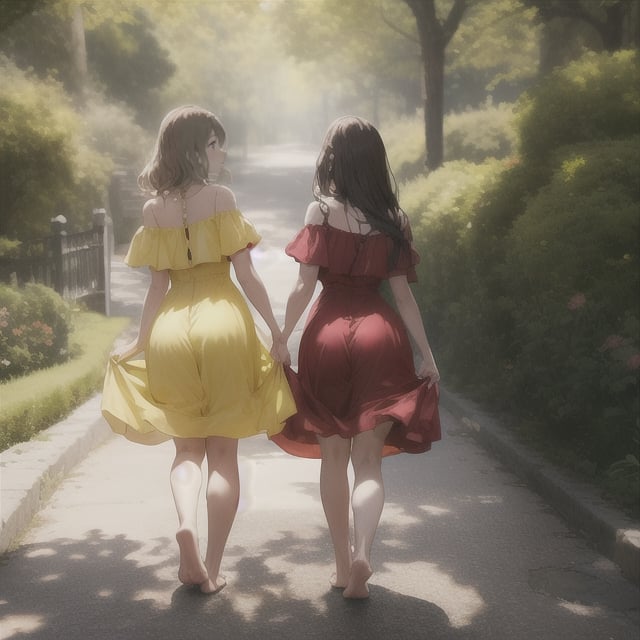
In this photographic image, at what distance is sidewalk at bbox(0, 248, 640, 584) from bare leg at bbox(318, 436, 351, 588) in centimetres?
158

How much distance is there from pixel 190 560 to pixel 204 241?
1482 mm

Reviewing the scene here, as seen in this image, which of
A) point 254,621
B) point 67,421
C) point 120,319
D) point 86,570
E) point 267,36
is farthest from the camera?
point 267,36

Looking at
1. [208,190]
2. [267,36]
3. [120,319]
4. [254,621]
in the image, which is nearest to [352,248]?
[208,190]

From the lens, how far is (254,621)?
474 centimetres

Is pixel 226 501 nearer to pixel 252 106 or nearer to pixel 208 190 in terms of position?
pixel 208 190

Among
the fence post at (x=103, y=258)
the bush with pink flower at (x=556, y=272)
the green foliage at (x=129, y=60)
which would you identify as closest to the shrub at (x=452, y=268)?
the bush with pink flower at (x=556, y=272)

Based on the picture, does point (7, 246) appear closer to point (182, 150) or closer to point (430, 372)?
point (182, 150)

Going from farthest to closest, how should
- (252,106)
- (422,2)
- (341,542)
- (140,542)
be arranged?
(252,106), (422,2), (140,542), (341,542)

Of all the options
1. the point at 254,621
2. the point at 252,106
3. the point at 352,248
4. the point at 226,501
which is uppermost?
the point at 252,106

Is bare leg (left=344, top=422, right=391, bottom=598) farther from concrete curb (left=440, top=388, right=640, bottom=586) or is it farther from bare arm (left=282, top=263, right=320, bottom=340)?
concrete curb (left=440, top=388, right=640, bottom=586)

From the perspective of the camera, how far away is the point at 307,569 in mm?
5504

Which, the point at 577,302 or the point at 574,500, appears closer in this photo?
the point at 574,500

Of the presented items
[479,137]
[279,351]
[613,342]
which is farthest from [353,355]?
[479,137]

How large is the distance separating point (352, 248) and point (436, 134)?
15397 millimetres
